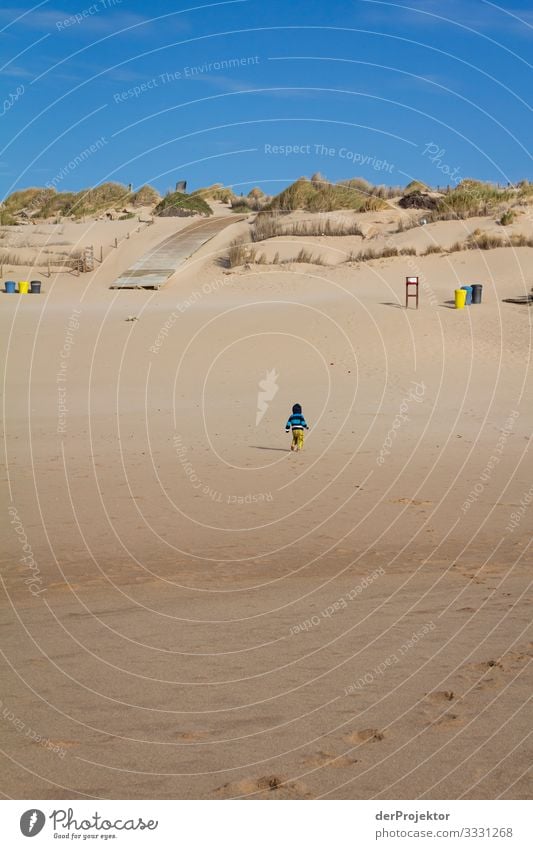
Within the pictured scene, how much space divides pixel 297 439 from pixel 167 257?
2446cm

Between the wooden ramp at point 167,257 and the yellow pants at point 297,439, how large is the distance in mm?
19644

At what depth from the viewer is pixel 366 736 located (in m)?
6.17

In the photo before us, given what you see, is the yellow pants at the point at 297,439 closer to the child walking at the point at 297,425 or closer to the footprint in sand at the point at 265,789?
the child walking at the point at 297,425

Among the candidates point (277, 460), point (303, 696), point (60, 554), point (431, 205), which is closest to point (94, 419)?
point (277, 460)

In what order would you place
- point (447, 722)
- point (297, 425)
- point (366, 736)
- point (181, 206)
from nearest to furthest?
point (366, 736)
point (447, 722)
point (297, 425)
point (181, 206)

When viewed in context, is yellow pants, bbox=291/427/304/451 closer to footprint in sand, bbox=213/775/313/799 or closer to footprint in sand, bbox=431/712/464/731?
footprint in sand, bbox=431/712/464/731

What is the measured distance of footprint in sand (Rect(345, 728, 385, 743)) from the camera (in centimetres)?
612

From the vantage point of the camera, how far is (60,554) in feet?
36.1

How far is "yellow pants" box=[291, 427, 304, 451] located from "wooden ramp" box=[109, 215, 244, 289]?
1964 cm

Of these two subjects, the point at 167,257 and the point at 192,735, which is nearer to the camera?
the point at 192,735

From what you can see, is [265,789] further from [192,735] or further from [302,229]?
[302,229]

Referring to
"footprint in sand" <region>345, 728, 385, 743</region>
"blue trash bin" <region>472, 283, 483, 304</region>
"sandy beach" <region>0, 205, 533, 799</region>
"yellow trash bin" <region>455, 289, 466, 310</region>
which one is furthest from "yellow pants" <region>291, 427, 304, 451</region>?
"blue trash bin" <region>472, 283, 483, 304</region>

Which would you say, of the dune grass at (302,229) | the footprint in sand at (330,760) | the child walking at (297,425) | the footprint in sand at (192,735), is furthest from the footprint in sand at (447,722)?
the dune grass at (302,229)

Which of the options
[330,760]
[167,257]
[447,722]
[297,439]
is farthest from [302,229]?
[330,760]
